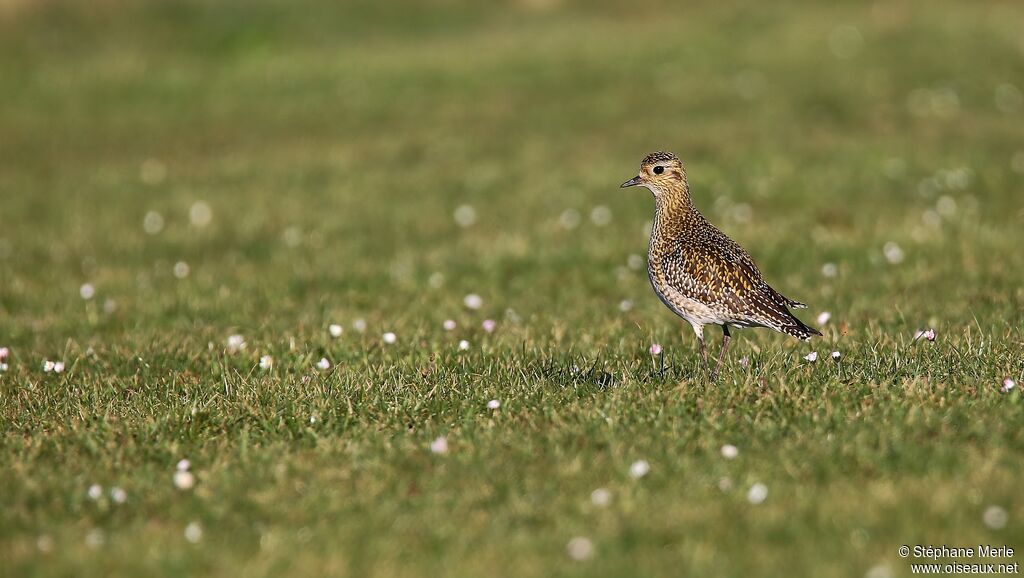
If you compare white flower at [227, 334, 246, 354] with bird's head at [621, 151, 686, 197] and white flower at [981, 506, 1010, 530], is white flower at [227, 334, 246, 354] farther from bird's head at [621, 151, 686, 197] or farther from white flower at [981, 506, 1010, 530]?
white flower at [981, 506, 1010, 530]

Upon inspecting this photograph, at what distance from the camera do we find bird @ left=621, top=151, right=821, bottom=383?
24.7 ft

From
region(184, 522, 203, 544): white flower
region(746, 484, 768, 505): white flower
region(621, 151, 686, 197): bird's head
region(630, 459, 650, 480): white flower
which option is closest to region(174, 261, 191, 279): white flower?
region(621, 151, 686, 197): bird's head

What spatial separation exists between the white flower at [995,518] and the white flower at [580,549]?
1769 mm

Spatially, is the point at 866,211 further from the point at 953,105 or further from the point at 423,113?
the point at 423,113

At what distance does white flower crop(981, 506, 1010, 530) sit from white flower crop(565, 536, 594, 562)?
177 cm

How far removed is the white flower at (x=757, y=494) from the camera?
5473 mm

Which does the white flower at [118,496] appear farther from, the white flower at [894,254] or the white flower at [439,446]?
the white flower at [894,254]

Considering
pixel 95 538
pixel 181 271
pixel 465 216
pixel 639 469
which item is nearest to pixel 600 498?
pixel 639 469

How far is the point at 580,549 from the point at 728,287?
9.82 feet

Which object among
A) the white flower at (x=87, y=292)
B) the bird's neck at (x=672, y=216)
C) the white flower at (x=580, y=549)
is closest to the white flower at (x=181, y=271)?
the white flower at (x=87, y=292)

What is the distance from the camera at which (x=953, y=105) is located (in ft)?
67.4

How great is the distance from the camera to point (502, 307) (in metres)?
10.8

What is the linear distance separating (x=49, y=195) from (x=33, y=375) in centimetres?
966

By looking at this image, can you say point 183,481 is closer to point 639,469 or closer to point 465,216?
point 639,469
